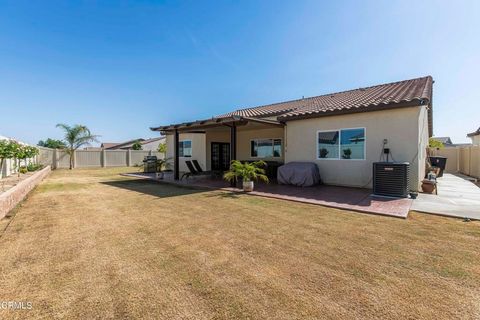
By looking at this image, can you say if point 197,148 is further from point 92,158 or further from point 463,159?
point 463,159

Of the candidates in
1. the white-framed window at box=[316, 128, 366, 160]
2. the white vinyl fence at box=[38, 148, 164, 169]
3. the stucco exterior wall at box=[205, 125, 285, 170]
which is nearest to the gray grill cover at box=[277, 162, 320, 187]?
the white-framed window at box=[316, 128, 366, 160]

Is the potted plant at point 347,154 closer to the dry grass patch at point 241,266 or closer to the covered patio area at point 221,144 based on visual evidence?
the covered patio area at point 221,144

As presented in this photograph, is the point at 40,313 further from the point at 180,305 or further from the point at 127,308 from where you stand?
the point at 180,305

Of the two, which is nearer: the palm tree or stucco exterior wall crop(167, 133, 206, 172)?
stucco exterior wall crop(167, 133, 206, 172)

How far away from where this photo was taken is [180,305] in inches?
85.3

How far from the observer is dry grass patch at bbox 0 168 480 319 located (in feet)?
7.02

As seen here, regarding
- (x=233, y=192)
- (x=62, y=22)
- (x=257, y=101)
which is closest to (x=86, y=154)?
(x=62, y=22)

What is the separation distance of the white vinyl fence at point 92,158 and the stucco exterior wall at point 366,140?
19655 mm

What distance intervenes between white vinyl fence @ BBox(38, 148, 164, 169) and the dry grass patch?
1934 cm

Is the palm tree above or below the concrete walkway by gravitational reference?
above

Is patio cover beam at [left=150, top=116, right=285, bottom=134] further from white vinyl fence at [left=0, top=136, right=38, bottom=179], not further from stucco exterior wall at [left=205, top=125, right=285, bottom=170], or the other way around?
white vinyl fence at [left=0, top=136, right=38, bottom=179]

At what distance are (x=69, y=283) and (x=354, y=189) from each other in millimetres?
8681

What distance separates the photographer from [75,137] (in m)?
21.0

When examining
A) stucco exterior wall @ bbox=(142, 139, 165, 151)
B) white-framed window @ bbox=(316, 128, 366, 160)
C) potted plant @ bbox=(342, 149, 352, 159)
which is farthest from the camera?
stucco exterior wall @ bbox=(142, 139, 165, 151)
